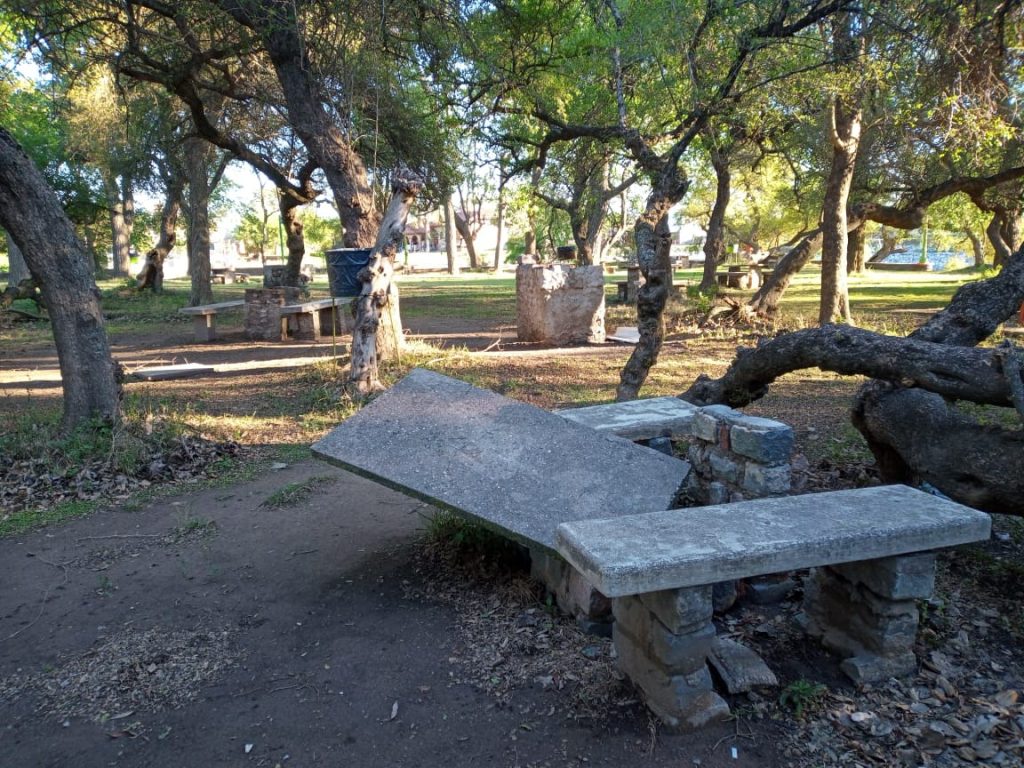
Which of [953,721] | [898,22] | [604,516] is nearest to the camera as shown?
A: [953,721]

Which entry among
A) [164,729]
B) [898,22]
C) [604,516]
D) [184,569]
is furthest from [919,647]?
[898,22]

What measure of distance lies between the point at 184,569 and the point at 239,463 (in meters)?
2.07

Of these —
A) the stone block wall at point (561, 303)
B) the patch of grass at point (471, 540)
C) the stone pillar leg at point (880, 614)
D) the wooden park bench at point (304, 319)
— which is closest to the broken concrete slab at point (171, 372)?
the wooden park bench at point (304, 319)

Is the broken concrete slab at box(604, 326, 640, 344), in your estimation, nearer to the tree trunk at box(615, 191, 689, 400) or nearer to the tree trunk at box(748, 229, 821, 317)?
the tree trunk at box(748, 229, 821, 317)

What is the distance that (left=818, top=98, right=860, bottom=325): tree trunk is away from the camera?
10.9 meters

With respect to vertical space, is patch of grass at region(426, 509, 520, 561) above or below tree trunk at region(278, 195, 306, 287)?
below

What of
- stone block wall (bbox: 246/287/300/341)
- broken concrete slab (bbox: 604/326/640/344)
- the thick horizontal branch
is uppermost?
stone block wall (bbox: 246/287/300/341)

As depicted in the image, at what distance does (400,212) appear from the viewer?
7.93 metres

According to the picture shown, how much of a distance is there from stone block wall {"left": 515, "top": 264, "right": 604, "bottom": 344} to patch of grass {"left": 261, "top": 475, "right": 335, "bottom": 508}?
6601 mm

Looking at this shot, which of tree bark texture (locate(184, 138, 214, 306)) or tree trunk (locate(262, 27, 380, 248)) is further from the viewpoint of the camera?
tree bark texture (locate(184, 138, 214, 306))

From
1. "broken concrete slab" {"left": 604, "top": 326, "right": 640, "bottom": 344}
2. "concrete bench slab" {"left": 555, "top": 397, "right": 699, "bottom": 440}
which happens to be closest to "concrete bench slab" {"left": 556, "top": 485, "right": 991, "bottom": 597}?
"concrete bench slab" {"left": 555, "top": 397, "right": 699, "bottom": 440}

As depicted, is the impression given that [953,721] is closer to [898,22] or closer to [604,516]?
[604,516]

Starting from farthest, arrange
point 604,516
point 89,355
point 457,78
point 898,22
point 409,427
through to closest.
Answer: point 457,78
point 898,22
point 89,355
point 409,427
point 604,516

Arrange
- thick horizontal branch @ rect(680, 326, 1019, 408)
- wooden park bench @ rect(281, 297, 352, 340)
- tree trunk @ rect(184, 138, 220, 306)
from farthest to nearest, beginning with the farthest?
tree trunk @ rect(184, 138, 220, 306) < wooden park bench @ rect(281, 297, 352, 340) < thick horizontal branch @ rect(680, 326, 1019, 408)
